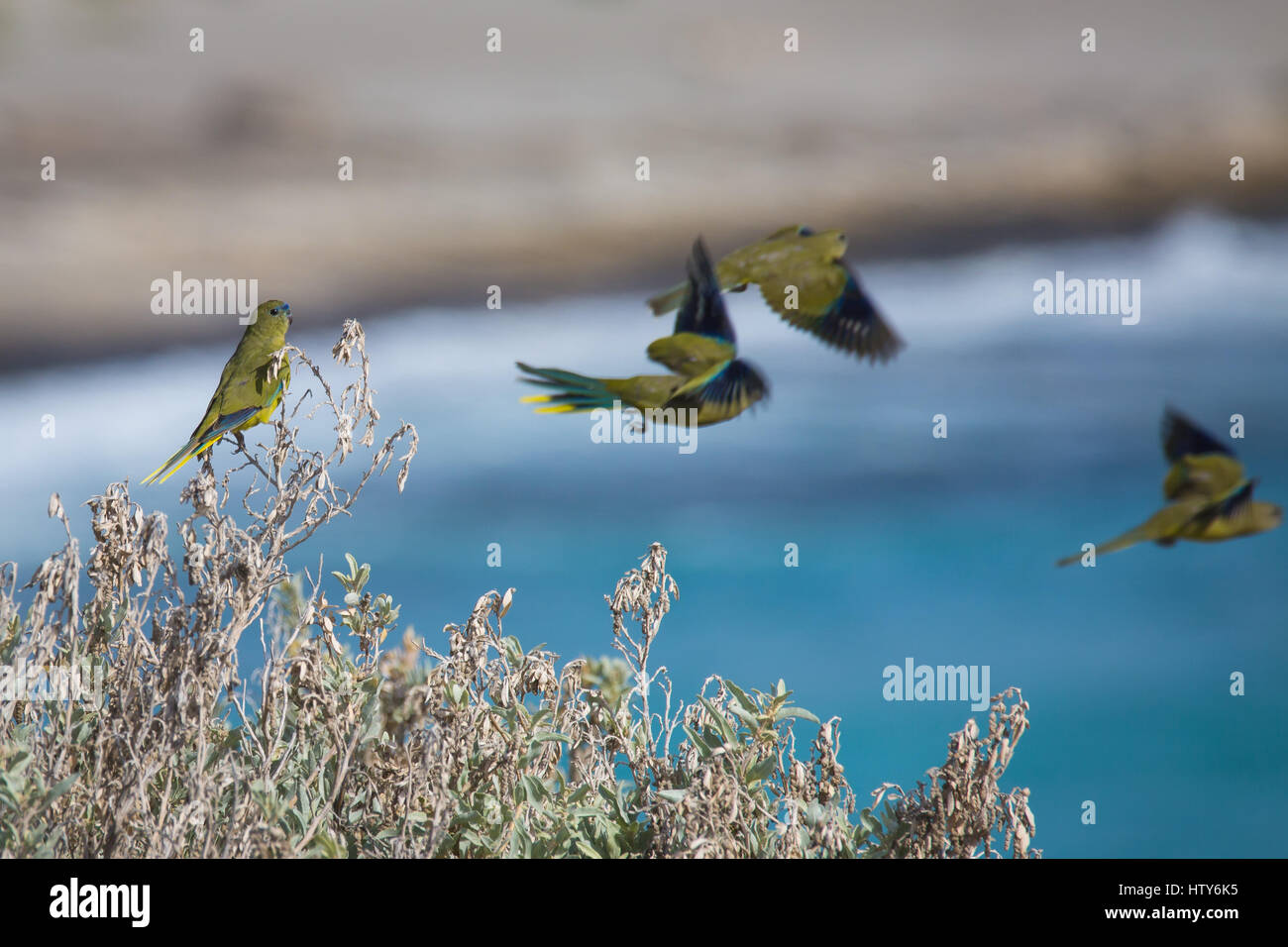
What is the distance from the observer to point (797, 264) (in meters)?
1.98

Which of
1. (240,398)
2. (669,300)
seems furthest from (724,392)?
(240,398)

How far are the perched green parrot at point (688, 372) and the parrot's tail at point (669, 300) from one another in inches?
0.6

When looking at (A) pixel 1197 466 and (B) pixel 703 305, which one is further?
(B) pixel 703 305

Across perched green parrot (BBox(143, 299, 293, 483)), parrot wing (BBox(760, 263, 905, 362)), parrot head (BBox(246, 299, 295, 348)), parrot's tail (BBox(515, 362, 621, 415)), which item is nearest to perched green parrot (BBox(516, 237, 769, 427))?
parrot's tail (BBox(515, 362, 621, 415))

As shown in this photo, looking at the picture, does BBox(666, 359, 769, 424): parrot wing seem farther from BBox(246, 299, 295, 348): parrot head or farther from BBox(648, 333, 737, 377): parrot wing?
BBox(246, 299, 295, 348): parrot head

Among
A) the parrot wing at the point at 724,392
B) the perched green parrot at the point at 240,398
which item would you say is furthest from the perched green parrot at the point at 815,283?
the perched green parrot at the point at 240,398

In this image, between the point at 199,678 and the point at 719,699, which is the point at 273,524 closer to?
the point at 199,678

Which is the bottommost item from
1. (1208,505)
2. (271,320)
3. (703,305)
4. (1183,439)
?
(1208,505)

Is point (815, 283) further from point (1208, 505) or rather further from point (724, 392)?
point (1208, 505)

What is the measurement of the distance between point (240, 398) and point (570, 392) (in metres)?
0.73

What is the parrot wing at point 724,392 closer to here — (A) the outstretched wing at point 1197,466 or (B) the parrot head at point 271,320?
(A) the outstretched wing at point 1197,466

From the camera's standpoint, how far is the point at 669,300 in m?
1.96
